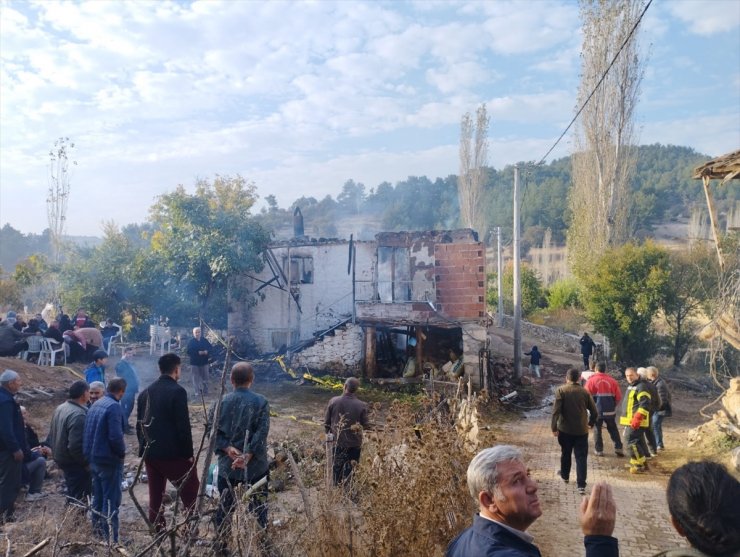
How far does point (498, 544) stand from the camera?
6.75ft

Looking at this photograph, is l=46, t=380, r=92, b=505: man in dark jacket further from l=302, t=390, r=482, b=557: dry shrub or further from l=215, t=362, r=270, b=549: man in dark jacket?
l=302, t=390, r=482, b=557: dry shrub

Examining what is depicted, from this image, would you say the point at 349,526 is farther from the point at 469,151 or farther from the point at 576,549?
the point at 469,151

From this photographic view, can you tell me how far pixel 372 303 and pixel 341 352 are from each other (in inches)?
81.2

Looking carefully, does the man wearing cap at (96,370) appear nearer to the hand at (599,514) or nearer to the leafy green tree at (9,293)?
the hand at (599,514)

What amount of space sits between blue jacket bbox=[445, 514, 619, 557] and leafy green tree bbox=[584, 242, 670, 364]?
19.8 m

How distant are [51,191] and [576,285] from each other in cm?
3693

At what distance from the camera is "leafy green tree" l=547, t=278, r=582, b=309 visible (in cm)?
3194

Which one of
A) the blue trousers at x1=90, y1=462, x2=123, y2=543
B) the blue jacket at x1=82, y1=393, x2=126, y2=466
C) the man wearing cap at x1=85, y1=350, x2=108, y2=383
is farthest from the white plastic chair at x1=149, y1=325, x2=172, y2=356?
the blue jacket at x1=82, y1=393, x2=126, y2=466

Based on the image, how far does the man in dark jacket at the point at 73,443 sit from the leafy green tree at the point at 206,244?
13124mm

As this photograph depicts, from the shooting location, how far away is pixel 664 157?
230ft

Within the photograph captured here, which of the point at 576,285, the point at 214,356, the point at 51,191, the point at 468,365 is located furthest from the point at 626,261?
the point at 51,191

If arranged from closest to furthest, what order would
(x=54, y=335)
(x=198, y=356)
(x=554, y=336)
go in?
(x=198, y=356) < (x=54, y=335) < (x=554, y=336)

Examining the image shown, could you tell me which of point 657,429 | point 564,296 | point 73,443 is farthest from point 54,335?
point 564,296

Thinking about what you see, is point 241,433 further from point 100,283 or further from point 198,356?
point 100,283
